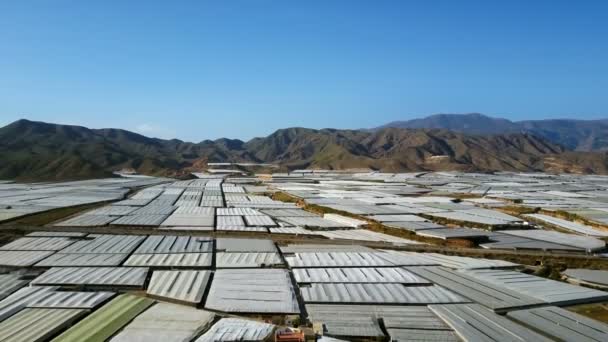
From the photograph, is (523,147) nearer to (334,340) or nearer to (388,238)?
(388,238)

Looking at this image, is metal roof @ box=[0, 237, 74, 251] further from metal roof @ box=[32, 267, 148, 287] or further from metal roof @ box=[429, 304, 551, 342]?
metal roof @ box=[429, 304, 551, 342]

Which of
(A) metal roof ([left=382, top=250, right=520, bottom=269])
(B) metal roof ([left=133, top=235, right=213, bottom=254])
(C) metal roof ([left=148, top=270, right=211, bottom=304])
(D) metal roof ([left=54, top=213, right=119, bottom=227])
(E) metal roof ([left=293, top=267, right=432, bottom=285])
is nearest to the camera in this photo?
(C) metal roof ([left=148, top=270, right=211, bottom=304])

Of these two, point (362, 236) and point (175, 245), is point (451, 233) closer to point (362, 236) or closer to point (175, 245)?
point (362, 236)

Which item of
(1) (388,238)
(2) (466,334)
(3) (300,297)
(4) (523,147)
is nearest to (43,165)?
(1) (388,238)

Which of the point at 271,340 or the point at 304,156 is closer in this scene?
the point at 271,340

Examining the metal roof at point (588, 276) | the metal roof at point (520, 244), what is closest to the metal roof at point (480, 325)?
the metal roof at point (588, 276)

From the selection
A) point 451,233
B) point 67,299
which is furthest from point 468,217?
point 67,299

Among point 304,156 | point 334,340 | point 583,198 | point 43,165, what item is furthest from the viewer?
point 304,156

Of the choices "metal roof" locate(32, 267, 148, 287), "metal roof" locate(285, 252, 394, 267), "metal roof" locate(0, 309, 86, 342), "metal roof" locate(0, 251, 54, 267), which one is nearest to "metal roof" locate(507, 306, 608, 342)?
"metal roof" locate(285, 252, 394, 267)
